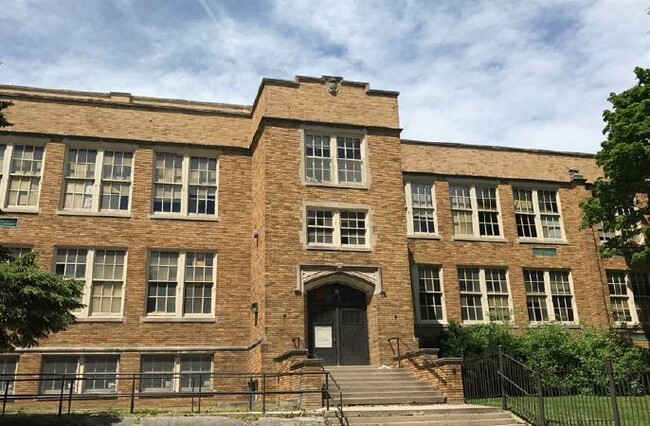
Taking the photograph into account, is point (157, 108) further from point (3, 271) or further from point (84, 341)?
point (3, 271)

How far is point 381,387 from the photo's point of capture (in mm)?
17391

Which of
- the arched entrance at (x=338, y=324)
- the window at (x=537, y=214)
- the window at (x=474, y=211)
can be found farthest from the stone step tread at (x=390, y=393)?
the window at (x=537, y=214)

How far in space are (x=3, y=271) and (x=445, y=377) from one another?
36.1 feet

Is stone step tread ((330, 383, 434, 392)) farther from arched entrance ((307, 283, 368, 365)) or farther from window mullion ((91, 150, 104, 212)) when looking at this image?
window mullion ((91, 150, 104, 212))

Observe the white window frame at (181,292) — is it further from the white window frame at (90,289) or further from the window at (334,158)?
the window at (334,158)

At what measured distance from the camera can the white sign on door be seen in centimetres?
1967

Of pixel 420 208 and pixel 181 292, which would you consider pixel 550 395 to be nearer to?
pixel 420 208

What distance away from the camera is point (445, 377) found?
17.4 m

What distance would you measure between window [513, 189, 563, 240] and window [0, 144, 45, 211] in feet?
57.2

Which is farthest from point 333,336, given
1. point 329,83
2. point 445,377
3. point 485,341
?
point 329,83

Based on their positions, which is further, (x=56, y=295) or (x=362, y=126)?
(x=362, y=126)

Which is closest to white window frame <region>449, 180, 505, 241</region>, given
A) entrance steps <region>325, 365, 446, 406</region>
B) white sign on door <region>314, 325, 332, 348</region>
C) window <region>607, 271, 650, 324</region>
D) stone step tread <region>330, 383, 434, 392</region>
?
window <region>607, 271, 650, 324</region>

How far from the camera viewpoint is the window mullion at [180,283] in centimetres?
2067

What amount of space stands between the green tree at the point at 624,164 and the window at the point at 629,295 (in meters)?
2.26
